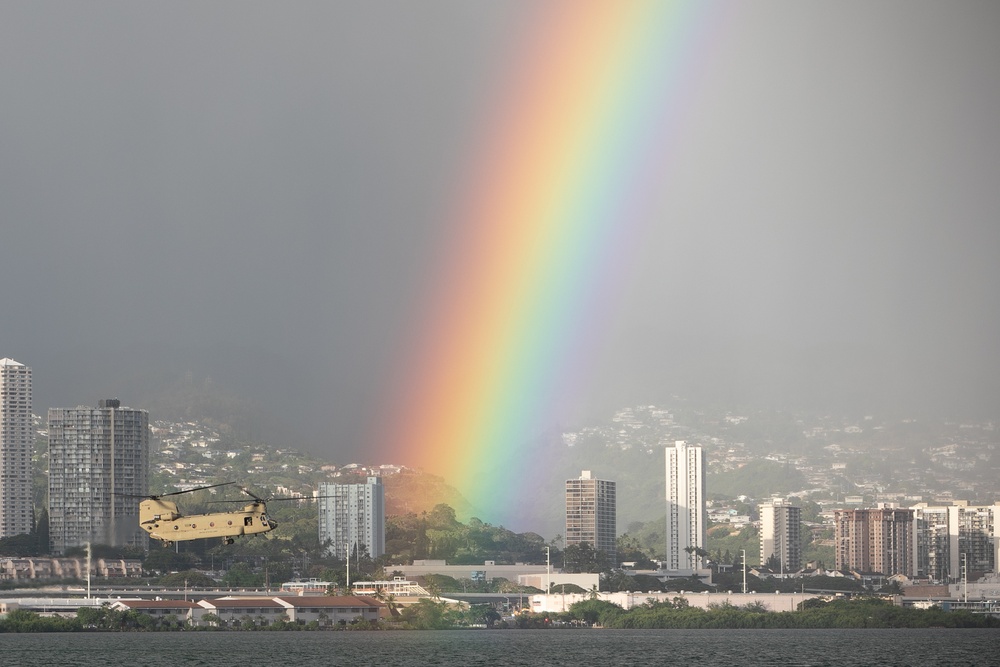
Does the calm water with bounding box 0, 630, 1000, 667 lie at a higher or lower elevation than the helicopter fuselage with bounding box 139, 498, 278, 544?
lower

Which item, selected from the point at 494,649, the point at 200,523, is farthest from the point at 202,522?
the point at 494,649

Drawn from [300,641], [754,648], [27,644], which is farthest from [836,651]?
[27,644]

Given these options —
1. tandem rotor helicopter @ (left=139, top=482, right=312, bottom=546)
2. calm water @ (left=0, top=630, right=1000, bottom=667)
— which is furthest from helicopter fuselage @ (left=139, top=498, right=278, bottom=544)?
calm water @ (left=0, top=630, right=1000, bottom=667)

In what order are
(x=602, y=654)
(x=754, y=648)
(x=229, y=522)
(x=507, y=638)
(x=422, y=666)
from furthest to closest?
(x=507, y=638) → (x=754, y=648) → (x=602, y=654) → (x=422, y=666) → (x=229, y=522)

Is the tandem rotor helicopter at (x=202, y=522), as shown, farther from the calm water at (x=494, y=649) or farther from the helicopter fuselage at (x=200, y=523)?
the calm water at (x=494, y=649)

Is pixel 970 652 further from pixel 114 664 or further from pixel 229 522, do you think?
pixel 229 522

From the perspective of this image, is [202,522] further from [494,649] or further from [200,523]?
[494,649]

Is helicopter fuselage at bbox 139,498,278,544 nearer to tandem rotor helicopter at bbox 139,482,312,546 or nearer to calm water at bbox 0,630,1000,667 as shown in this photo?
tandem rotor helicopter at bbox 139,482,312,546
